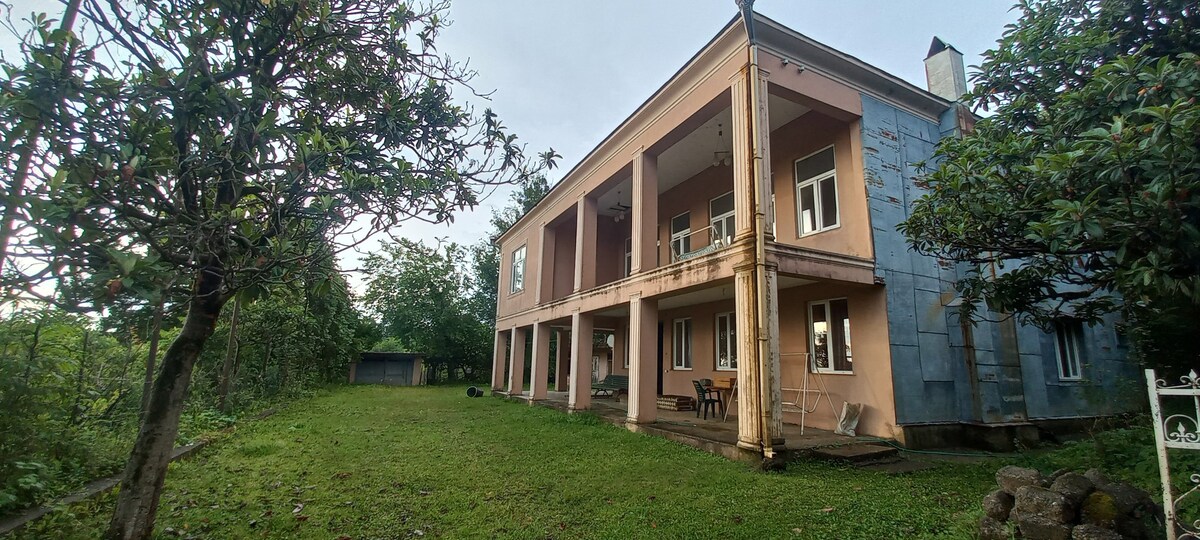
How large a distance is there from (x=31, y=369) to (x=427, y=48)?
4.07 metres

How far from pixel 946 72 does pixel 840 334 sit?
6017 mm

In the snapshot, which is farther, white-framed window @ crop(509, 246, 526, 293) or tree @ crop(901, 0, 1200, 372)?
white-framed window @ crop(509, 246, 526, 293)

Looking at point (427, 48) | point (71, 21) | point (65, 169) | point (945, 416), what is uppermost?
point (427, 48)

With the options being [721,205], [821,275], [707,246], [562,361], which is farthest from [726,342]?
[562,361]

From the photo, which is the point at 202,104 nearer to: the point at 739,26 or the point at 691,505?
the point at 691,505

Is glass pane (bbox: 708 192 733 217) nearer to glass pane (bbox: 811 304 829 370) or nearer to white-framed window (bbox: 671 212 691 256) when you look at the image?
white-framed window (bbox: 671 212 691 256)

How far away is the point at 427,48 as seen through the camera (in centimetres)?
442

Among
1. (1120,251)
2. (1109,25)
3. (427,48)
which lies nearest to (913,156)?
(1109,25)

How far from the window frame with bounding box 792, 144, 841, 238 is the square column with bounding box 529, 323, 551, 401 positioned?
7.50m

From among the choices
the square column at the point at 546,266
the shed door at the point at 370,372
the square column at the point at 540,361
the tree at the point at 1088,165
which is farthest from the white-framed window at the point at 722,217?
the shed door at the point at 370,372

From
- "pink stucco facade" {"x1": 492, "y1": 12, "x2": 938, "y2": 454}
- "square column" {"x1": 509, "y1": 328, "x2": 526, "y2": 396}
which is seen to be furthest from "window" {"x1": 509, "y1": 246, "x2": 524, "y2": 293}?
"pink stucco facade" {"x1": 492, "y1": 12, "x2": 938, "y2": 454}

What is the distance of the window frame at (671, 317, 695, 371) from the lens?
13.1 meters

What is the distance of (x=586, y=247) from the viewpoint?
12.6 metres

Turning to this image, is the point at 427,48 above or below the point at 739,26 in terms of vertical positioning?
below
